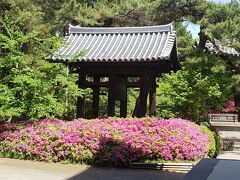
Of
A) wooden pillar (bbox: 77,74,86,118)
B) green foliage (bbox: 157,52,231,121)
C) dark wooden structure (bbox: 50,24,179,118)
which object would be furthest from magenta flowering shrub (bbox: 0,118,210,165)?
green foliage (bbox: 157,52,231,121)

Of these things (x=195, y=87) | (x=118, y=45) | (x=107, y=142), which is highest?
(x=118, y=45)

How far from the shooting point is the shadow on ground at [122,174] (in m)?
9.26

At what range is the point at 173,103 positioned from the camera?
2252 cm

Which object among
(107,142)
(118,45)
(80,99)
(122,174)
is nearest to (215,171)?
(122,174)

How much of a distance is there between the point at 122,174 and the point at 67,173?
1.42m

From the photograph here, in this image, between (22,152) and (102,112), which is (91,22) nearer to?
(102,112)

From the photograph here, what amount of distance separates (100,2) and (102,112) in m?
9.13

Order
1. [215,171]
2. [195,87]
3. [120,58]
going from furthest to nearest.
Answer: [195,87]
[120,58]
[215,171]

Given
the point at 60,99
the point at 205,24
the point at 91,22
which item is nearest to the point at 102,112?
the point at 91,22

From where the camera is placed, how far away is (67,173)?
31.9ft

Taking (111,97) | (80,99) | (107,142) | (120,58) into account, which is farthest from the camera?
(80,99)

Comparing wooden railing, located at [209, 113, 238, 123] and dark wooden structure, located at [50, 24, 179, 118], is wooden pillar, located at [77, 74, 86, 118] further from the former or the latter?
wooden railing, located at [209, 113, 238, 123]

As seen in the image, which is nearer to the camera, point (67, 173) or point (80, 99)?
point (67, 173)

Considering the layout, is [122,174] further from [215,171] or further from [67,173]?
[215,171]
